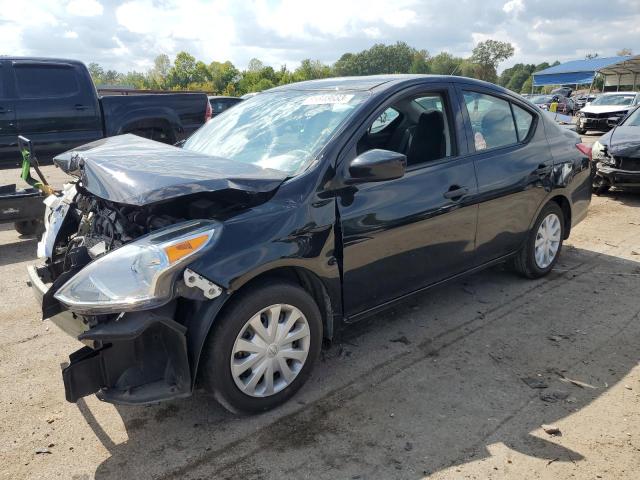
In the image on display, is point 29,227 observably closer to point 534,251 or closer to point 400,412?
point 400,412

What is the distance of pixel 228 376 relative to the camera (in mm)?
2715

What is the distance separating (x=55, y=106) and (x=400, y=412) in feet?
25.2

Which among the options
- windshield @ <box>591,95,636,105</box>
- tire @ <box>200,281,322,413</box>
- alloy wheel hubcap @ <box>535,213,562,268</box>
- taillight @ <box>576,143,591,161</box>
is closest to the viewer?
tire @ <box>200,281,322,413</box>

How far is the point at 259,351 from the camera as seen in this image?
2826 mm

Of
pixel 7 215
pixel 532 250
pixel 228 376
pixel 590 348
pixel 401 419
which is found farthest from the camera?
pixel 7 215

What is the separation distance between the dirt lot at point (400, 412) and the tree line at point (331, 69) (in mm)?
30051

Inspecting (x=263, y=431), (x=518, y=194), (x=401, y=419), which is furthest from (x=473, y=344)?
(x=263, y=431)

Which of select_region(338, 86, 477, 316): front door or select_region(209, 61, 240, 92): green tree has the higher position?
select_region(209, 61, 240, 92): green tree

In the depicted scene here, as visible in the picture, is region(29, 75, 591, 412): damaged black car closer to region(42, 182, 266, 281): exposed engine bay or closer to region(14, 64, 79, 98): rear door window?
region(42, 182, 266, 281): exposed engine bay

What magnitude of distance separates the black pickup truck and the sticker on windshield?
599cm

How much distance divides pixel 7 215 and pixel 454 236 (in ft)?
15.7

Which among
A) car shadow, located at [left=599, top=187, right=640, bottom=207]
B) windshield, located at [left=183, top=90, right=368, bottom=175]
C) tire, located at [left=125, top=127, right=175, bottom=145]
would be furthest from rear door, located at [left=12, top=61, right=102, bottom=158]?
car shadow, located at [left=599, top=187, right=640, bottom=207]

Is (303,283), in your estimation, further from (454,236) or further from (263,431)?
(454,236)

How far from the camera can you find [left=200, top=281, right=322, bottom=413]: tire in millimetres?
2666
